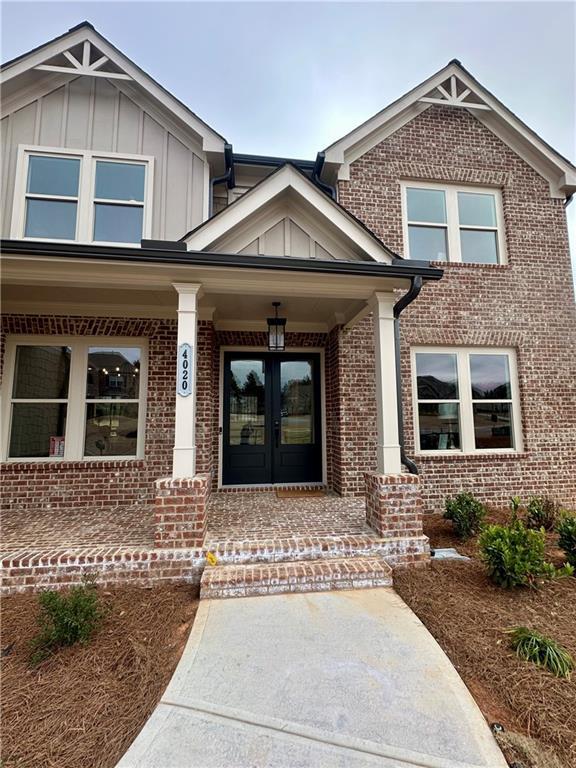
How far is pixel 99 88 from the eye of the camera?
5645mm

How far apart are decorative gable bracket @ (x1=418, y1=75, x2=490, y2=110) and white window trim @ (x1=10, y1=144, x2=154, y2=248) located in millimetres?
5201

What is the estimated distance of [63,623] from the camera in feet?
8.29

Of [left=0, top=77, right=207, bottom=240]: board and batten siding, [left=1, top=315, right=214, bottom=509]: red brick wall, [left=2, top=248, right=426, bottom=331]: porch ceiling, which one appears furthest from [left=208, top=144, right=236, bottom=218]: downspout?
[left=1, top=315, right=214, bottom=509]: red brick wall

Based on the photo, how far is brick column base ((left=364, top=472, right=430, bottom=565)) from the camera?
12.4 feet

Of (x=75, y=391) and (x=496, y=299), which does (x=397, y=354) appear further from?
(x=75, y=391)

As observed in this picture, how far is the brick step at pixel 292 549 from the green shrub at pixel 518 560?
38.9 inches

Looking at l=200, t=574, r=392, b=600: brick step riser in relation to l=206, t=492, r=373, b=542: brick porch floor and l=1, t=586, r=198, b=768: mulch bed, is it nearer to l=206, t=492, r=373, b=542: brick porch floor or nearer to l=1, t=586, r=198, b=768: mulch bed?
l=1, t=586, r=198, b=768: mulch bed

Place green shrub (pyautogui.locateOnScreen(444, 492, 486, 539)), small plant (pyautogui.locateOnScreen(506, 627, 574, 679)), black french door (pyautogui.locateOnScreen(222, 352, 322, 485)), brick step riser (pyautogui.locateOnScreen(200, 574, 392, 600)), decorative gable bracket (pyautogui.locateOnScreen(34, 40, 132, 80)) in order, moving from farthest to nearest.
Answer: black french door (pyautogui.locateOnScreen(222, 352, 322, 485)) → decorative gable bracket (pyautogui.locateOnScreen(34, 40, 132, 80)) → green shrub (pyautogui.locateOnScreen(444, 492, 486, 539)) → brick step riser (pyautogui.locateOnScreen(200, 574, 392, 600)) → small plant (pyautogui.locateOnScreen(506, 627, 574, 679))

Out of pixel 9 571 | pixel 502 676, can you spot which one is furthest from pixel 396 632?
pixel 9 571

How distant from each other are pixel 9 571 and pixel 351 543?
3257mm

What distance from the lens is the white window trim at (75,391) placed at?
523 centimetres

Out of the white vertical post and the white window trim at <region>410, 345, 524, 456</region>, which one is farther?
the white window trim at <region>410, 345, 524, 456</region>

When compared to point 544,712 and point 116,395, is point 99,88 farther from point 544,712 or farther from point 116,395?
point 544,712

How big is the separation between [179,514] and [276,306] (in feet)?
10.2
